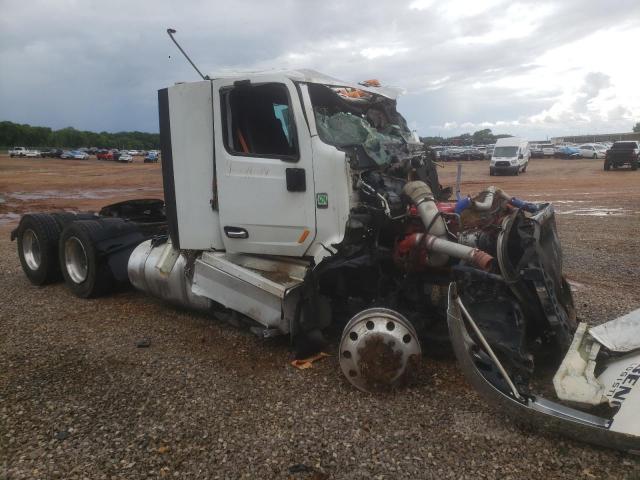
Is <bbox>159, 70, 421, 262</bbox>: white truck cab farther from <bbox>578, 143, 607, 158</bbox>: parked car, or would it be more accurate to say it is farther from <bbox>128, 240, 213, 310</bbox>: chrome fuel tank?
Result: <bbox>578, 143, 607, 158</bbox>: parked car

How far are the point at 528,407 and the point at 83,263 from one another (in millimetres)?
5395

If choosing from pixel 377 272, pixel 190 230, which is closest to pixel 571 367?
pixel 377 272

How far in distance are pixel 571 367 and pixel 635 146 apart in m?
32.4

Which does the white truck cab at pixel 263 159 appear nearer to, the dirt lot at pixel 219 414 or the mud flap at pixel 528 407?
the dirt lot at pixel 219 414

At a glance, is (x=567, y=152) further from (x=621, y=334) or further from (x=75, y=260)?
(x=621, y=334)

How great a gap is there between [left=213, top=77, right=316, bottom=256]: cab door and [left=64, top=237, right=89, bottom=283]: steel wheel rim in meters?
2.69

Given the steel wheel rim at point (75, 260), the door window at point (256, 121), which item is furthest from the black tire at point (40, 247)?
the door window at point (256, 121)

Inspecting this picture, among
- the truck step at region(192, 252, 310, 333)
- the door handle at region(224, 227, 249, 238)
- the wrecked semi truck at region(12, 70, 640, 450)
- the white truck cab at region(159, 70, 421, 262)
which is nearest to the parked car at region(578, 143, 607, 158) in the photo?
the wrecked semi truck at region(12, 70, 640, 450)

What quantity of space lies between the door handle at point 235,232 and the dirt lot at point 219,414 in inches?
40.4

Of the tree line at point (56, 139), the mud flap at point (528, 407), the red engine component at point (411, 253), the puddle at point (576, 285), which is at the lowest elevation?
the puddle at point (576, 285)

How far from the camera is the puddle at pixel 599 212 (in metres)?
13.4

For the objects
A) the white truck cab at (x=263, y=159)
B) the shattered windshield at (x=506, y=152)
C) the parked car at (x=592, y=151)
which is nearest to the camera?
the white truck cab at (x=263, y=159)

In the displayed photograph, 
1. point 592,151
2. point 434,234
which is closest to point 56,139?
point 592,151

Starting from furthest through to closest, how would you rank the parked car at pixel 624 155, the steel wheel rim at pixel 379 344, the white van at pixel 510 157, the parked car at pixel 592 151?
the parked car at pixel 592 151, the white van at pixel 510 157, the parked car at pixel 624 155, the steel wheel rim at pixel 379 344
